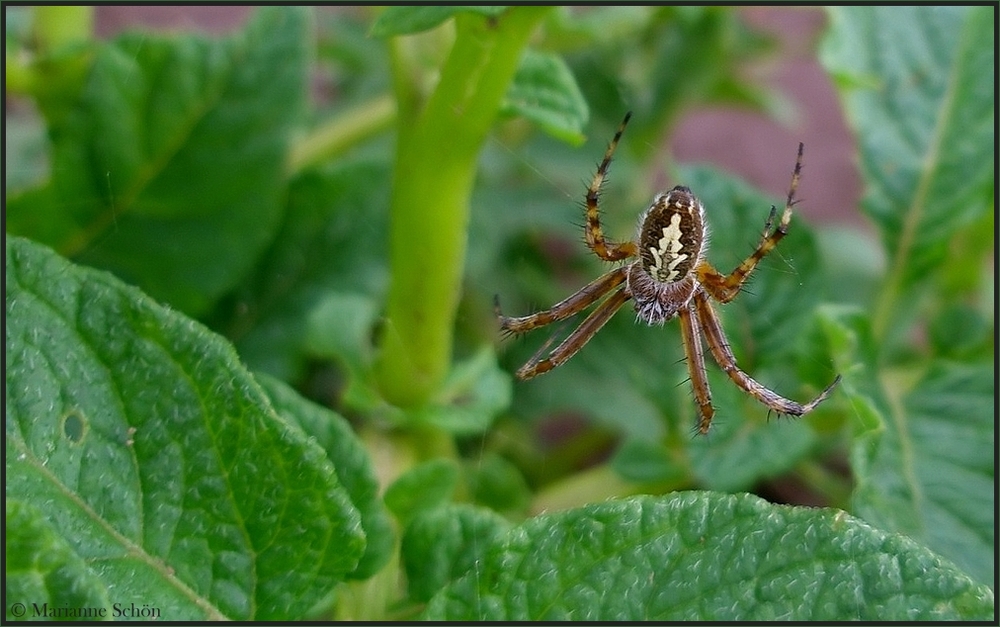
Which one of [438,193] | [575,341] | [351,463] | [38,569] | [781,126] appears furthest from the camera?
[781,126]

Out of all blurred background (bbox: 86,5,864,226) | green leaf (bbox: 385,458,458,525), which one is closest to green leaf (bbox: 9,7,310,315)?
green leaf (bbox: 385,458,458,525)

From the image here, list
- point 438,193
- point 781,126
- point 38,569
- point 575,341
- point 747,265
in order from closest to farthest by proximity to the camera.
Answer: point 38,569 → point 438,193 → point 747,265 → point 575,341 → point 781,126

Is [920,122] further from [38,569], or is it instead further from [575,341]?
[38,569]

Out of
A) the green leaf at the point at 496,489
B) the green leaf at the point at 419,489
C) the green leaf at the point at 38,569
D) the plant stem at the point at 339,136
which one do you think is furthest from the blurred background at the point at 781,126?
the green leaf at the point at 38,569

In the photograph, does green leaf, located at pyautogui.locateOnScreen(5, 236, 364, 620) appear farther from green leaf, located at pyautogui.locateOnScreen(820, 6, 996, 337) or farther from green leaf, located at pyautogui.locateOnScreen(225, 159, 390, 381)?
green leaf, located at pyautogui.locateOnScreen(820, 6, 996, 337)

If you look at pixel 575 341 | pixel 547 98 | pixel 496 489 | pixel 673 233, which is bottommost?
pixel 496 489

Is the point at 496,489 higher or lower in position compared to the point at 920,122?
lower

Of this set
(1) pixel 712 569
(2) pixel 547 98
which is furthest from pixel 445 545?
(2) pixel 547 98
